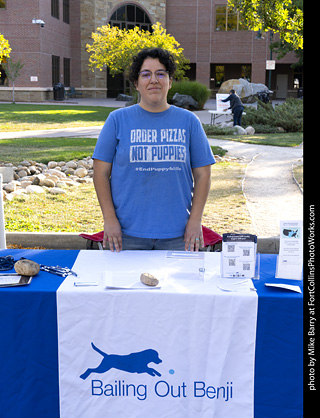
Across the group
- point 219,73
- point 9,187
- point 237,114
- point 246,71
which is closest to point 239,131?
point 237,114

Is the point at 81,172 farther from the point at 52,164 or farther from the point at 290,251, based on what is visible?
the point at 290,251

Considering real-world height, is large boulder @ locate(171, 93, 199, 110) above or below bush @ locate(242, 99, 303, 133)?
above

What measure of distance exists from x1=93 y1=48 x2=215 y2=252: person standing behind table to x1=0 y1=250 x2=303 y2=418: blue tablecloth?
0.65 m

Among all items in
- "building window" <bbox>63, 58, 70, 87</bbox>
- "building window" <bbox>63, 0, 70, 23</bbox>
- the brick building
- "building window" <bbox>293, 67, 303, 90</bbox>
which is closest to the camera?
the brick building

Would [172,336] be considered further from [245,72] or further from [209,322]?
[245,72]

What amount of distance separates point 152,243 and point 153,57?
1.08 meters

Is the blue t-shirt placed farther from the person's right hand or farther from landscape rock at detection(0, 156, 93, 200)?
landscape rock at detection(0, 156, 93, 200)

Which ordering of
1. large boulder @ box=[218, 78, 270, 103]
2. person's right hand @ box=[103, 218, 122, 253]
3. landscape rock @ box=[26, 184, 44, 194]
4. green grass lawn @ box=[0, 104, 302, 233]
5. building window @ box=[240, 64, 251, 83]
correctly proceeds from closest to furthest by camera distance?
person's right hand @ box=[103, 218, 122, 253]
green grass lawn @ box=[0, 104, 302, 233]
landscape rock @ box=[26, 184, 44, 194]
large boulder @ box=[218, 78, 270, 103]
building window @ box=[240, 64, 251, 83]

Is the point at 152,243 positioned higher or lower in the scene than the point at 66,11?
lower

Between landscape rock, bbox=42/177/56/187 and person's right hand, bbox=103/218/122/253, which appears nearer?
person's right hand, bbox=103/218/122/253

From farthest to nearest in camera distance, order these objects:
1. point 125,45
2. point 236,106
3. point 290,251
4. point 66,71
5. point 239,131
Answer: point 66,71 → point 125,45 → point 236,106 → point 239,131 → point 290,251

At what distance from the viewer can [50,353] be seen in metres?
2.64

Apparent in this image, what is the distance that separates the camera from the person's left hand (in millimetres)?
3197

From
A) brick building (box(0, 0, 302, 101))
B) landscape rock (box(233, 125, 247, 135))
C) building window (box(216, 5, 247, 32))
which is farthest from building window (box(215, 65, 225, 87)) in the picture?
landscape rock (box(233, 125, 247, 135))
